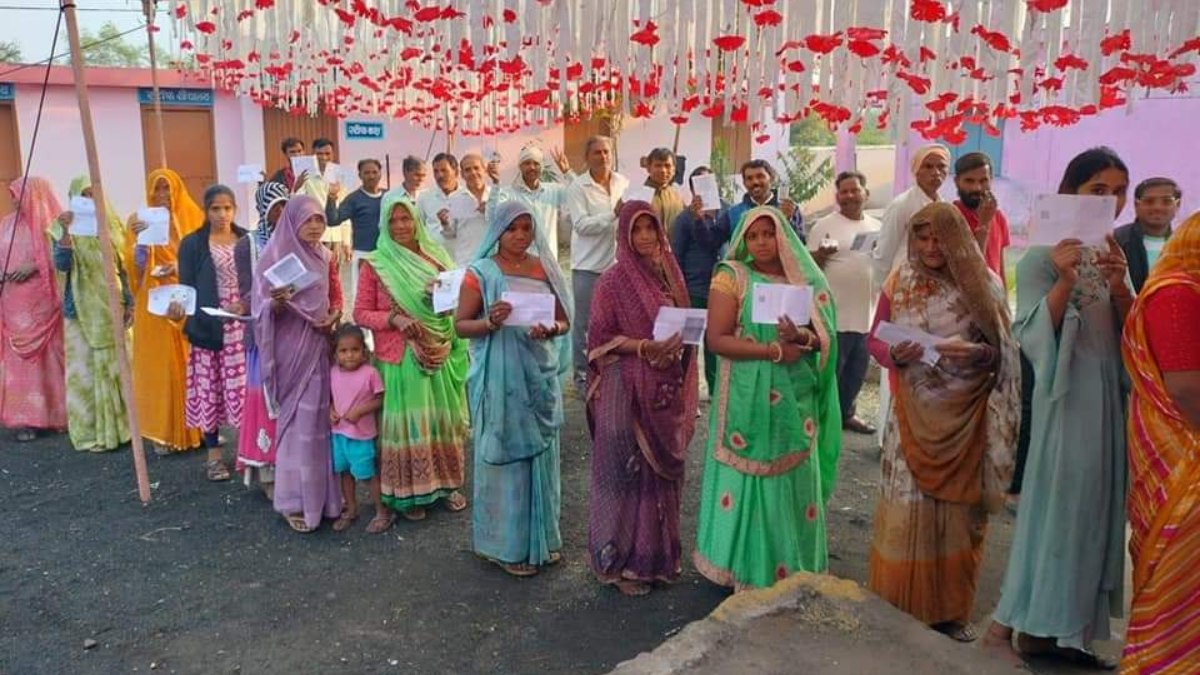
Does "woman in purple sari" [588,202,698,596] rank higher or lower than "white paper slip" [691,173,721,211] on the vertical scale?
lower

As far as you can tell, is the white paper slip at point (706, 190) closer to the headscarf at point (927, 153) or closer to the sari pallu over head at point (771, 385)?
the headscarf at point (927, 153)

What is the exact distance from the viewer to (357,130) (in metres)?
17.1

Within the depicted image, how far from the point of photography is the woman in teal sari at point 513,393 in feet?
13.1

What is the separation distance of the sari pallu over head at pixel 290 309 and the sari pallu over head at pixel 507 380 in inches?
41.2

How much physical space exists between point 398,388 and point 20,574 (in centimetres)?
192

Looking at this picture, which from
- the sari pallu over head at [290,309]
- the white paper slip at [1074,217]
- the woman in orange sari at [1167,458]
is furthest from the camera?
the sari pallu over head at [290,309]

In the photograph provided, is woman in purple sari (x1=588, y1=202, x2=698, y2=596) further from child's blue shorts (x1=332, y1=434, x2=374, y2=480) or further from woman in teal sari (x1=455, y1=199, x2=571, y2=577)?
child's blue shorts (x1=332, y1=434, x2=374, y2=480)

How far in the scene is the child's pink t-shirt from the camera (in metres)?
4.64

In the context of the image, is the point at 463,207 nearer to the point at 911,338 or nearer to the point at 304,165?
the point at 304,165

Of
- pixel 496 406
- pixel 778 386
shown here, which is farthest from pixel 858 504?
pixel 496 406

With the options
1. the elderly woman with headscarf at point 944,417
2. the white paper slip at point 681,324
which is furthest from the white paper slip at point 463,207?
the elderly woman with headscarf at point 944,417

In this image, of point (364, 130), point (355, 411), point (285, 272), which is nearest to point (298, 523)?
point (355, 411)

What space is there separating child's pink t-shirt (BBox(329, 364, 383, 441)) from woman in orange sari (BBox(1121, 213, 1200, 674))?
3.37 metres

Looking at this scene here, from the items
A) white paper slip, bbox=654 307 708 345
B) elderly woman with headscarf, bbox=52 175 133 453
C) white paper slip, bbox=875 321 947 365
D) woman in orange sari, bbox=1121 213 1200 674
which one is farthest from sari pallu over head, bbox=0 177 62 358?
woman in orange sari, bbox=1121 213 1200 674
